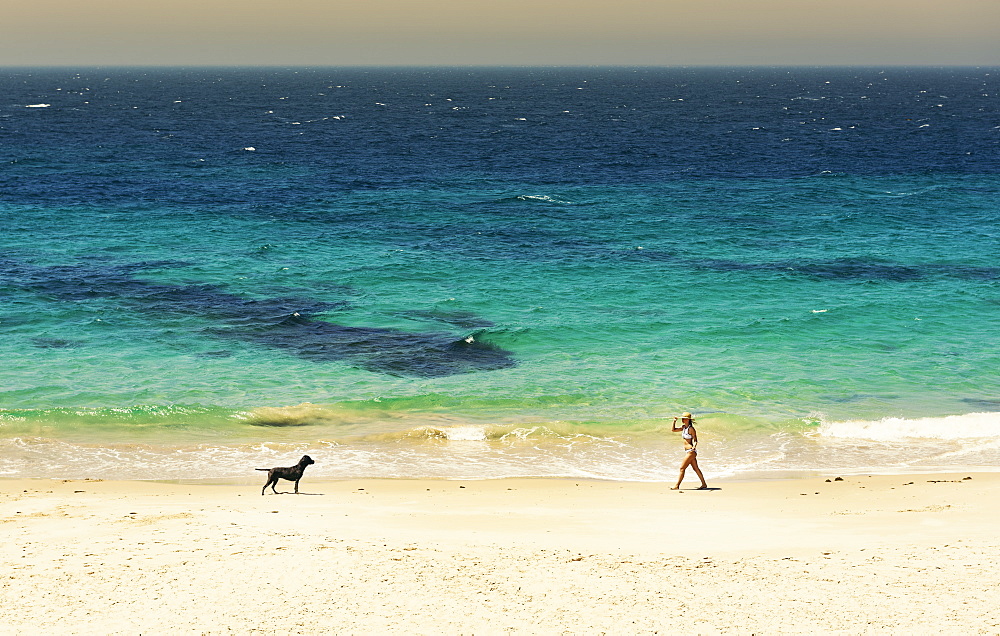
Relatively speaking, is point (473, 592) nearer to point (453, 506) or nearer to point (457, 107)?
point (453, 506)

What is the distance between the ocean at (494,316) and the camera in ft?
65.2

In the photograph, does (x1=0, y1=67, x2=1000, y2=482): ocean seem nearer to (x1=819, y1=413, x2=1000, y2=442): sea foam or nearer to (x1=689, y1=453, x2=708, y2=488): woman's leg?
(x1=819, y1=413, x2=1000, y2=442): sea foam

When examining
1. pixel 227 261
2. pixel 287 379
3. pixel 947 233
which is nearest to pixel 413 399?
pixel 287 379

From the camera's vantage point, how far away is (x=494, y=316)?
30250 mm

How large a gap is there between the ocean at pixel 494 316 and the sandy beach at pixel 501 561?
2.58m

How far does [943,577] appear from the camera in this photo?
11.1 metres

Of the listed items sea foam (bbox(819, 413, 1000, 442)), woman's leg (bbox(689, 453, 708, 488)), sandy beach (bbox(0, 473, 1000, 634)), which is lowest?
sandy beach (bbox(0, 473, 1000, 634))

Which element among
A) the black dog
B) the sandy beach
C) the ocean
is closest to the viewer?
the sandy beach

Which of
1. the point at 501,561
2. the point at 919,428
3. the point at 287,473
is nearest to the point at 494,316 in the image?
the point at 919,428

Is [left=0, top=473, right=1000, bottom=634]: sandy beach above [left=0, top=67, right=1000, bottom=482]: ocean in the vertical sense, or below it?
below

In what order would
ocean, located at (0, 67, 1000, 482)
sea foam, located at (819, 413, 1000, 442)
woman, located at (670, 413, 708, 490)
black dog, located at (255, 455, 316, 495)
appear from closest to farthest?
black dog, located at (255, 455, 316, 495) → woman, located at (670, 413, 708, 490) → ocean, located at (0, 67, 1000, 482) → sea foam, located at (819, 413, 1000, 442)

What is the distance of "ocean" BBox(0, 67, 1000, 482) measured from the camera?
65.2 feet

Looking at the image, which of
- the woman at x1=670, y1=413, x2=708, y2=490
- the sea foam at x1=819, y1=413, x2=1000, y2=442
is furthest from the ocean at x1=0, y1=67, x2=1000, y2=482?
the woman at x1=670, y1=413, x2=708, y2=490

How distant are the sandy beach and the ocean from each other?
258 cm
